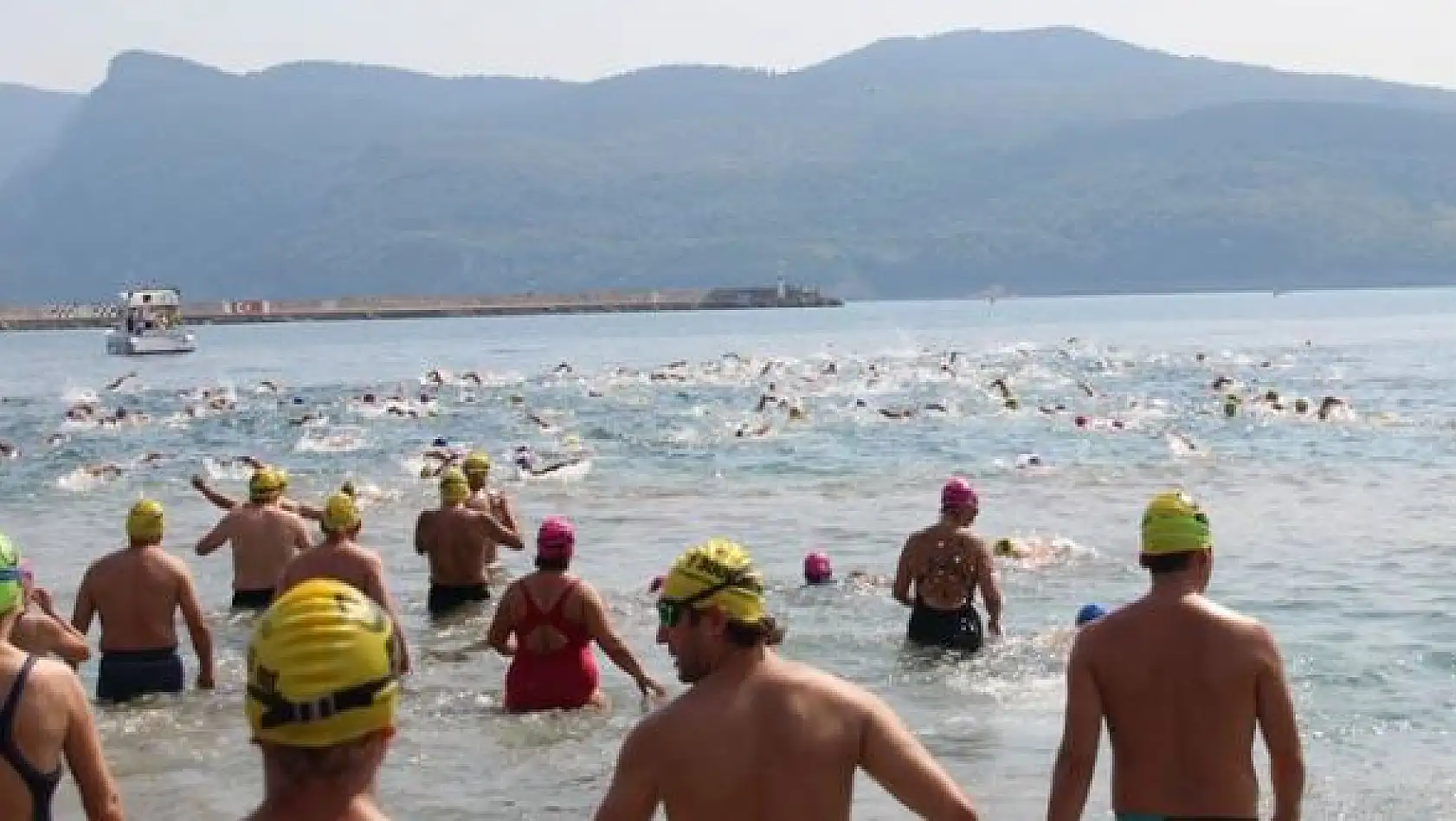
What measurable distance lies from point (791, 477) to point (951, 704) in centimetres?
1740

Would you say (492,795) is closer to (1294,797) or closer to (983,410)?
(1294,797)

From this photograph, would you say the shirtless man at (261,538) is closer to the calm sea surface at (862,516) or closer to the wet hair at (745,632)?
the calm sea surface at (862,516)

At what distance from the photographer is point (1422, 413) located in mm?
41469

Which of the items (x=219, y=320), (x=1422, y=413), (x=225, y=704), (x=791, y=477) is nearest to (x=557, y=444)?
(x=791, y=477)

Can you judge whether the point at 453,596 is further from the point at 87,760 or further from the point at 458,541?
the point at 87,760

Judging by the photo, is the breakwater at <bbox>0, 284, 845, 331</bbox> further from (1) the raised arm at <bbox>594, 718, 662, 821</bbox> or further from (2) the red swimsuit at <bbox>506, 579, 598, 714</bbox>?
(1) the raised arm at <bbox>594, 718, 662, 821</bbox>

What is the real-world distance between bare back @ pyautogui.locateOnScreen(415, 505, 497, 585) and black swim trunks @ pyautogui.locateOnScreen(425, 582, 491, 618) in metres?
0.03

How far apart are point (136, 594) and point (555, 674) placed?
103 inches

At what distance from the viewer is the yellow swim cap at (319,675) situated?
3.18 metres

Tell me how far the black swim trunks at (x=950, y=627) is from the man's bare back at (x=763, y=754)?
9099mm

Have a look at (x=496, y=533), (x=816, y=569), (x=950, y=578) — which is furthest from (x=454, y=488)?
(x=950, y=578)

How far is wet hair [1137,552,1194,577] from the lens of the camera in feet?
19.7

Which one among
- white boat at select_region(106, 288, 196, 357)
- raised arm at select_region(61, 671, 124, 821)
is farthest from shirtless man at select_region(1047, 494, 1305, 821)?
white boat at select_region(106, 288, 196, 357)

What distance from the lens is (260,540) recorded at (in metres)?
15.4
